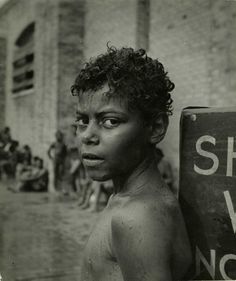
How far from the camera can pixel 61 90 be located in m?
6.50

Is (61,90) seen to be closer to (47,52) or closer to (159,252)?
(47,52)

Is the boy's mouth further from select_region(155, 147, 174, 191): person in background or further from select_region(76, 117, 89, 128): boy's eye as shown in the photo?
select_region(155, 147, 174, 191): person in background

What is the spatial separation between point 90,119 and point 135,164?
0.47ft

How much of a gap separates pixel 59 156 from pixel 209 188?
5.32m

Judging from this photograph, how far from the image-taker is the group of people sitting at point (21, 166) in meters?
6.54

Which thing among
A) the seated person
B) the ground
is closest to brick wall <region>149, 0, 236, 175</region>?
the ground

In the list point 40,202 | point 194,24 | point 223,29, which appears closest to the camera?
point 223,29

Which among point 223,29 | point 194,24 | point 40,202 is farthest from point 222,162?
point 40,202

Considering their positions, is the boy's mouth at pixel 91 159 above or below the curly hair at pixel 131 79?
below

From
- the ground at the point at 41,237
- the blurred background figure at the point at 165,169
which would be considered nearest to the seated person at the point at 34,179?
the ground at the point at 41,237

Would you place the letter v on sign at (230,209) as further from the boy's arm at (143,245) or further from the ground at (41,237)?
the ground at (41,237)

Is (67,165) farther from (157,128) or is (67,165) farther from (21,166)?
(157,128)

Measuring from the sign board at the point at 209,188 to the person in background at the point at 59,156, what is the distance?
5.25 meters

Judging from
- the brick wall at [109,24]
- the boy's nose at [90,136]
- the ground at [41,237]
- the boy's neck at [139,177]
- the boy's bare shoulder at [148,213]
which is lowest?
the ground at [41,237]
